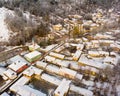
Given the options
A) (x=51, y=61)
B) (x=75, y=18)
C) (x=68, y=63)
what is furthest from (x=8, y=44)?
(x=75, y=18)

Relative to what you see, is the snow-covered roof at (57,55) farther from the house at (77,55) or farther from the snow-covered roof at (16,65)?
the snow-covered roof at (16,65)

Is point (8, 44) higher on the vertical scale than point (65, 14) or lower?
lower

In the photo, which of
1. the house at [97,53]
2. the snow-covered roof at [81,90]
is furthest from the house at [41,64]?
the house at [97,53]

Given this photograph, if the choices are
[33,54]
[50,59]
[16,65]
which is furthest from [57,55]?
[16,65]

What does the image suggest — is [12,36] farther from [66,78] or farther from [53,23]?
[66,78]

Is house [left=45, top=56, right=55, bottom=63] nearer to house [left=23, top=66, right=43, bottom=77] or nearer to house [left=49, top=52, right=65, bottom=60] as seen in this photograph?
house [left=49, top=52, right=65, bottom=60]

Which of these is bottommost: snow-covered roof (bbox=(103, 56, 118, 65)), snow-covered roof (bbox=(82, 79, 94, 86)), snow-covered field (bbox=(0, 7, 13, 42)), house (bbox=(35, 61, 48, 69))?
snow-covered roof (bbox=(82, 79, 94, 86))

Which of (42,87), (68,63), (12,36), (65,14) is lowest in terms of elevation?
(42,87)

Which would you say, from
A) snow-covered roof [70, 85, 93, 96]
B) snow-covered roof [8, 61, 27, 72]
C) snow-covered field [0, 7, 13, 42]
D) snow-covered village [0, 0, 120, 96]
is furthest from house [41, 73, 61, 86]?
snow-covered field [0, 7, 13, 42]
